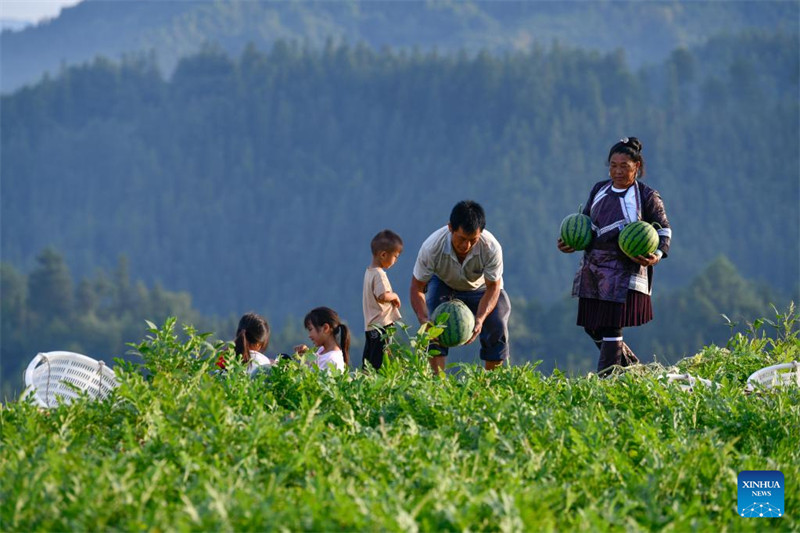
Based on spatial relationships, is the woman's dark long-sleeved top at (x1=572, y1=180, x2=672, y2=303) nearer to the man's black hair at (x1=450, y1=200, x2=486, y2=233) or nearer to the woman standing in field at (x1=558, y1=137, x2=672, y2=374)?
the woman standing in field at (x1=558, y1=137, x2=672, y2=374)

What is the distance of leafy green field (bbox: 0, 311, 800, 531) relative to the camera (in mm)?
3979

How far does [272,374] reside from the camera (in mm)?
5742

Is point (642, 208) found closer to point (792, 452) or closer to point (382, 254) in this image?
point (382, 254)

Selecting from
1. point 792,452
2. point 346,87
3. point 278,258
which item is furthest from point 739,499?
point 346,87

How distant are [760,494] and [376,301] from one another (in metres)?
3.27

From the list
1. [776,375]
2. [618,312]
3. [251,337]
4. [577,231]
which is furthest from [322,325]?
[776,375]

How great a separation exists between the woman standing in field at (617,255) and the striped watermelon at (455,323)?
659 mm

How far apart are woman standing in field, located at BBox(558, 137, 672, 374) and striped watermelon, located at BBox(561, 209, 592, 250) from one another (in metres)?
0.05

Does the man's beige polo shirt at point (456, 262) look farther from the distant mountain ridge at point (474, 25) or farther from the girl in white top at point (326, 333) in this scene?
the distant mountain ridge at point (474, 25)

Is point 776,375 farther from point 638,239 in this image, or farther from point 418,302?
point 418,302

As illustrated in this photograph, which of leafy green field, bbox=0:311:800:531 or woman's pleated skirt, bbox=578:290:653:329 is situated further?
woman's pleated skirt, bbox=578:290:653:329

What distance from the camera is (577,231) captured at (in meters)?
7.12

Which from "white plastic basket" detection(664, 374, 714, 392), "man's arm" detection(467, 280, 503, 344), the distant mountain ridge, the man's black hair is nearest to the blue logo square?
"white plastic basket" detection(664, 374, 714, 392)

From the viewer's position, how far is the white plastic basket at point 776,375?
6372 mm
